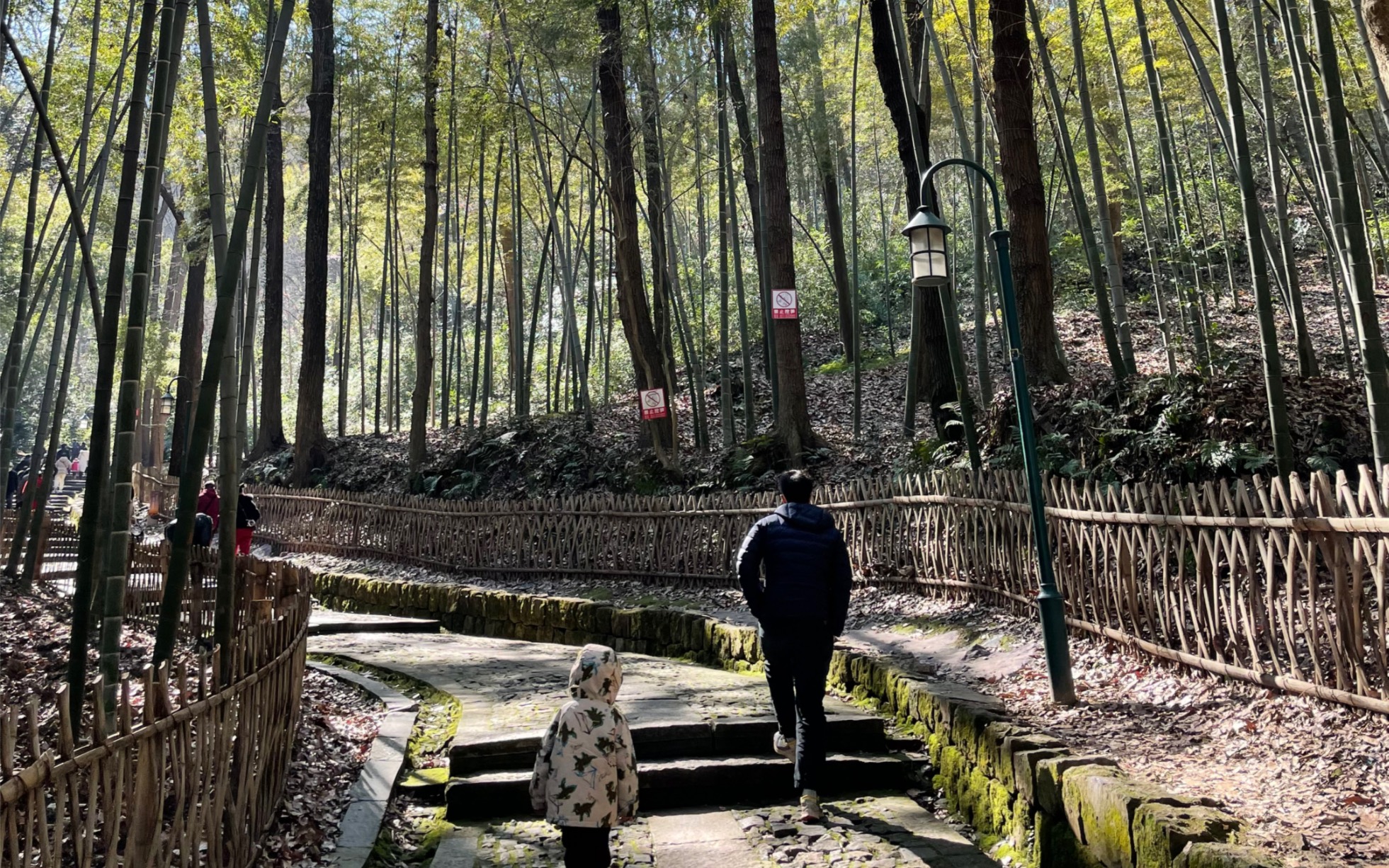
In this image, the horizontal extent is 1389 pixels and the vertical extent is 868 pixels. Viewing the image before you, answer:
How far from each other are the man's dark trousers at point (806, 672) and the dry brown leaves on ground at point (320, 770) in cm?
178

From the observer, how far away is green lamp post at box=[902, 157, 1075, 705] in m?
4.85

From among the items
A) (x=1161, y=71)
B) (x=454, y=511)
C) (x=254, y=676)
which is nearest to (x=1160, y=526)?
(x=254, y=676)

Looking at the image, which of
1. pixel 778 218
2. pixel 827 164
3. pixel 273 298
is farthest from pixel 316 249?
pixel 778 218

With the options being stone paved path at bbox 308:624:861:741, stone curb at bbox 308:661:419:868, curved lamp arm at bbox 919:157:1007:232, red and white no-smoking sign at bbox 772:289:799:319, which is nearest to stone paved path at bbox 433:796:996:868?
stone curb at bbox 308:661:419:868

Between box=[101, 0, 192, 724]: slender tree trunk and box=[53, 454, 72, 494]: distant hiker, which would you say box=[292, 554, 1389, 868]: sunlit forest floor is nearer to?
box=[101, 0, 192, 724]: slender tree trunk

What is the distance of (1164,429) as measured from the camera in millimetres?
7234

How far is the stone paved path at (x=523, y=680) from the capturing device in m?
5.36

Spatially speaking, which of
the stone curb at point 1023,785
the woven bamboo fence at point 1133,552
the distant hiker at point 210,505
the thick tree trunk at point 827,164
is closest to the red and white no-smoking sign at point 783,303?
the woven bamboo fence at point 1133,552

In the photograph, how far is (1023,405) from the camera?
521 centimetres

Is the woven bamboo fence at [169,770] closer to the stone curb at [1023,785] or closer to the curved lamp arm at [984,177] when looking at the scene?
the stone curb at [1023,785]

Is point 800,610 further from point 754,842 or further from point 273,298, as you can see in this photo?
point 273,298

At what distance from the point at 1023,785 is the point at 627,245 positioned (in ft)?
31.8

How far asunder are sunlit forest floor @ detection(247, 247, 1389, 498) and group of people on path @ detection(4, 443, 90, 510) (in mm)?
3580

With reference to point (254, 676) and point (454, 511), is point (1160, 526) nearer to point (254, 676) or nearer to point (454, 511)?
point (254, 676)
